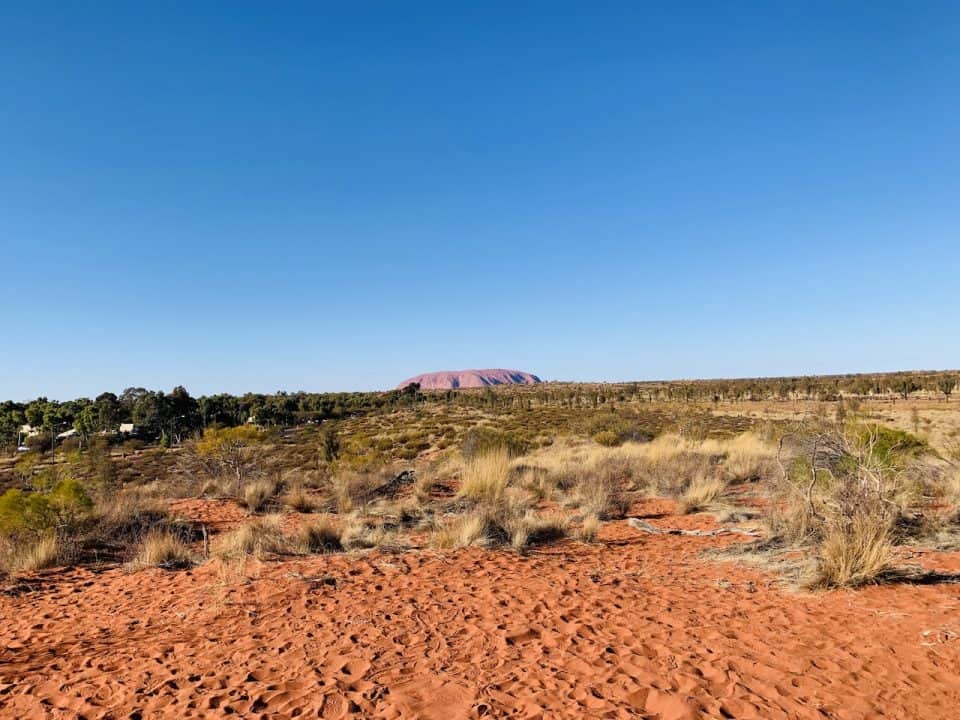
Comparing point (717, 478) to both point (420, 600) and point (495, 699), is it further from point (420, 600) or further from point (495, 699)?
point (495, 699)

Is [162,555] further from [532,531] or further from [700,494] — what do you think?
[700,494]

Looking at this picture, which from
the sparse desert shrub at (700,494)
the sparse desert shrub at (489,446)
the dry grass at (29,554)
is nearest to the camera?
the dry grass at (29,554)

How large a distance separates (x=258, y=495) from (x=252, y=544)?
497 cm

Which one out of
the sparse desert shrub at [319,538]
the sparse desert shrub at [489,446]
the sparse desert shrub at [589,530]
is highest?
the sparse desert shrub at [489,446]

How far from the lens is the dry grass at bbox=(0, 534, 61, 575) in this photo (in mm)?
8461

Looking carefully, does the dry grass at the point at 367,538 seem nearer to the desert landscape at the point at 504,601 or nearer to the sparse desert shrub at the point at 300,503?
the desert landscape at the point at 504,601

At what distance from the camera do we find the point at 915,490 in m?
10.2

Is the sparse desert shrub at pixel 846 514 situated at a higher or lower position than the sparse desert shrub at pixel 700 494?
higher

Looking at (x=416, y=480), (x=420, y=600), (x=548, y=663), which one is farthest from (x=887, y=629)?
(x=416, y=480)

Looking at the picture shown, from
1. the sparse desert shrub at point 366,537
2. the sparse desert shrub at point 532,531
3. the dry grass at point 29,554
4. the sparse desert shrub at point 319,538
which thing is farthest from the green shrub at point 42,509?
the sparse desert shrub at point 532,531

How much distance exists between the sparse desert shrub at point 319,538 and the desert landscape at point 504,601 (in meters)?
0.04

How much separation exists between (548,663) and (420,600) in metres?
2.13

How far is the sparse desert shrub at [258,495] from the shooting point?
13094mm

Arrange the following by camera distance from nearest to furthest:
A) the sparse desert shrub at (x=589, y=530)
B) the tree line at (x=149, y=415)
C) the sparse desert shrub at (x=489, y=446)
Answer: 1. the sparse desert shrub at (x=589, y=530)
2. the sparse desert shrub at (x=489, y=446)
3. the tree line at (x=149, y=415)
